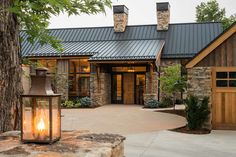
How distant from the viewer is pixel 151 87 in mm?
21547

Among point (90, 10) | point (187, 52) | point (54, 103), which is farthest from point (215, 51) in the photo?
point (187, 52)

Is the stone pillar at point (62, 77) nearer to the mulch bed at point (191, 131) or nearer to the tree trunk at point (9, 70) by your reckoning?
the mulch bed at point (191, 131)

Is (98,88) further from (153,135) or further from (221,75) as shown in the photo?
(153,135)

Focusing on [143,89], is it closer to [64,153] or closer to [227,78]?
[227,78]

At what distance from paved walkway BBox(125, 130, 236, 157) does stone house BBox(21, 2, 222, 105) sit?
9.66 metres

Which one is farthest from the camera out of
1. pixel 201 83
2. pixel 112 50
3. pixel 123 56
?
pixel 112 50

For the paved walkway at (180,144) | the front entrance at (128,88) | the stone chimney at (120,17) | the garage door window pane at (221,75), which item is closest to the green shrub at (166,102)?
the front entrance at (128,88)

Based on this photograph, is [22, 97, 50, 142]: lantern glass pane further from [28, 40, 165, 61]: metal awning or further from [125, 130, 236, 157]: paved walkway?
[28, 40, 165, 61]: metal awning

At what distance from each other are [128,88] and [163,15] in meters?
6.14

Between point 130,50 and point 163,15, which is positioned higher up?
point 163,15

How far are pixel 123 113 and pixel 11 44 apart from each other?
1182cm

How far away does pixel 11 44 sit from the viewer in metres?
6.04

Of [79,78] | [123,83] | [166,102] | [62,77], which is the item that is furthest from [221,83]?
[62,77]

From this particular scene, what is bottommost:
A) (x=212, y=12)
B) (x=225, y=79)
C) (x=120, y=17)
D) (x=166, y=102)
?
(x=166, y=102)
